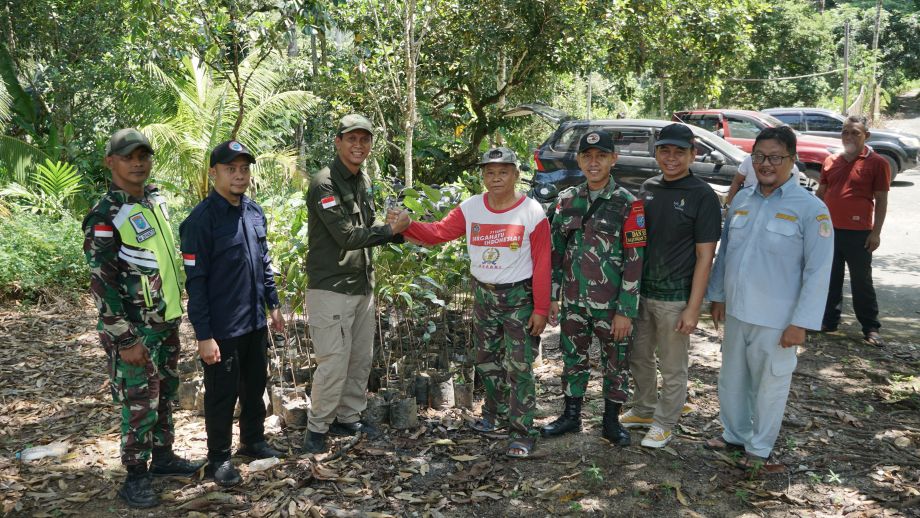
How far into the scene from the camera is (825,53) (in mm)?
26062

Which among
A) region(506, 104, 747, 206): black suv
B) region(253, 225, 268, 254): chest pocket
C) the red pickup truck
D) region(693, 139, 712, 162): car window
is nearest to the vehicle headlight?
the red pickup truck

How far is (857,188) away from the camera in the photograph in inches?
220

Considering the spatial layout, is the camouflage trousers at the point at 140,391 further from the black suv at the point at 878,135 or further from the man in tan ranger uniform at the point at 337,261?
the black suv at the point at 878,135

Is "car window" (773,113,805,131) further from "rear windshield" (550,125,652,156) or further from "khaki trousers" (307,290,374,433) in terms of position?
"khaki trousers" (307,290,374,433)

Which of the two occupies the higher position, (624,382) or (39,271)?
(39,271)

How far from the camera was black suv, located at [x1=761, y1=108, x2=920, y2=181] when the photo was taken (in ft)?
46.1

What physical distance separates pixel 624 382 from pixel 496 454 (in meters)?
0.86

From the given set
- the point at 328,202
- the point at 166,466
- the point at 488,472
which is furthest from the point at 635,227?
the point at 166,466

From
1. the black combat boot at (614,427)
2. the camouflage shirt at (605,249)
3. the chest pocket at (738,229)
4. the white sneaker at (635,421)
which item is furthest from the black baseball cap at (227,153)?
the white sneaker at (635,421)

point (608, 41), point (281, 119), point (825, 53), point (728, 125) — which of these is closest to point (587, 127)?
point (608, 41)

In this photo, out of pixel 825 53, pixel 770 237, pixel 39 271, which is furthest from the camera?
pixel 825 53

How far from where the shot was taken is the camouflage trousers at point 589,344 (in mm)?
3846

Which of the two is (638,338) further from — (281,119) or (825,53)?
(825,53)

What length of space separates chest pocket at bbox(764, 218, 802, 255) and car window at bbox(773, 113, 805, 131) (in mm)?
15754
